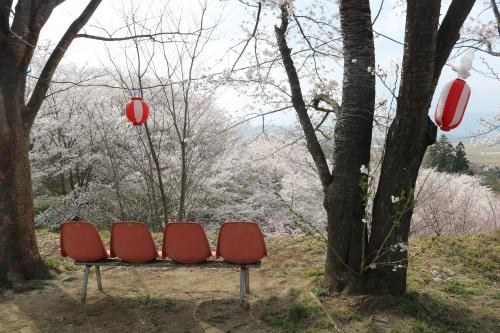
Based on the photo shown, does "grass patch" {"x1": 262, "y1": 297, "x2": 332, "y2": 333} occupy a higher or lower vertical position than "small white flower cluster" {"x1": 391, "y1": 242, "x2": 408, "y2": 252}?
lower

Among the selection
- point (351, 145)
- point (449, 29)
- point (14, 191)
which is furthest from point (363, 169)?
point (14, 191)

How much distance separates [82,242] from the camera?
3.78 meters

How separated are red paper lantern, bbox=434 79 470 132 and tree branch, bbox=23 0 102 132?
3.82m

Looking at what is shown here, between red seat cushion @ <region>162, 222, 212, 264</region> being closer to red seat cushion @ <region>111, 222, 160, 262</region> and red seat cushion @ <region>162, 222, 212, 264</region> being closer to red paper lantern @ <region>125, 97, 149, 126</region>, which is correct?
red seat cushion @ <region>111, 222, 160, 262</region>

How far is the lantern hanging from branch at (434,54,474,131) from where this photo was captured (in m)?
2.88

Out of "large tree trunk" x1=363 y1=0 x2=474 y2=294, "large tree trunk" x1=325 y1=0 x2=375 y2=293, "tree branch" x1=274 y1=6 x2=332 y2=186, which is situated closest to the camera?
"large tree trunk" x1=363 y1=0 x2=474 y2=294

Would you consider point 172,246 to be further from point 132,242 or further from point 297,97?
point 297,97

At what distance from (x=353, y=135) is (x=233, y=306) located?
1.78 metres

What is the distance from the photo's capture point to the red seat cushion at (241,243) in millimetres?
3521

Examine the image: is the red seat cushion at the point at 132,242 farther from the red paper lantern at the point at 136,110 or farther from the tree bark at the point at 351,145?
the red paper lantern at the point at 136,110

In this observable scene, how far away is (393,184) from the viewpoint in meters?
3.34

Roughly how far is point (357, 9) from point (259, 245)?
6.95 ft

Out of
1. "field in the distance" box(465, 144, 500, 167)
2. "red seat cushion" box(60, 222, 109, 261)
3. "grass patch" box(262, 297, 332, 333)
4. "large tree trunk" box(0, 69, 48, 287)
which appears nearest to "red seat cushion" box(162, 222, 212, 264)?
"red seat cushion" box(60, 222, 109, 261)

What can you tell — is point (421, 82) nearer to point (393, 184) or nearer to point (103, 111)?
point (393, 184)
